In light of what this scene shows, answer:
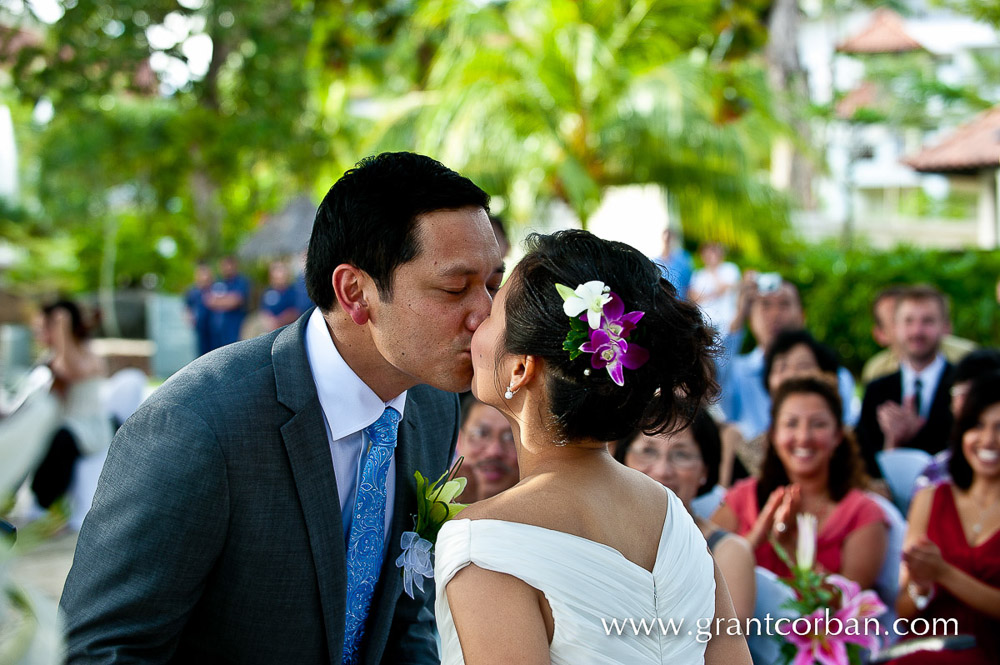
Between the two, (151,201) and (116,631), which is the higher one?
(151,201)

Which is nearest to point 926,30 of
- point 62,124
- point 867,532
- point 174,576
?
point 62,124

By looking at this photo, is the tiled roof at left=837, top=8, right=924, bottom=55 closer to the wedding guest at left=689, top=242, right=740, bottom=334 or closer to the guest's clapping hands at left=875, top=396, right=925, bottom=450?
the wedding guest at left=689, top=242, right=740, bottom=334

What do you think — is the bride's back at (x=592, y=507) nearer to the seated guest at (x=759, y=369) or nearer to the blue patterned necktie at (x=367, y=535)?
the blue patterned necktie at (x=367, y=535)

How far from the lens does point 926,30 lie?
1777 inches

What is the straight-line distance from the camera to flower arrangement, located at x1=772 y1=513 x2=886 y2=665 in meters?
3.62

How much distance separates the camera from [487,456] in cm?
416

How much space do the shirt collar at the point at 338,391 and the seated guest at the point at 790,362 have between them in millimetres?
3651

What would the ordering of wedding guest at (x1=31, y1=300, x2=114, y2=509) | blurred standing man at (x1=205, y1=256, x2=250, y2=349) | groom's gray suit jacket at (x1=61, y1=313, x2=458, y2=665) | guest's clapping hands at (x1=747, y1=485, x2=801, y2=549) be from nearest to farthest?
groom's gray suit jacket at (x1=61, y1=313, x2=458, y2=665) < guest's clapping hands at (x1=747, y1=485, x2=801, y2=549) < wedding guest at (x1=31, y1=300, x2=114, y2=509) < blurred standing man at (x1=205, y1=256, x2=250, y2=349)

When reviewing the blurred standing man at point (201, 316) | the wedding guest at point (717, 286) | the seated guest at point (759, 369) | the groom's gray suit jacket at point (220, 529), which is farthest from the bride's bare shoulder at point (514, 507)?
the blurred standing man at point (201, 316)

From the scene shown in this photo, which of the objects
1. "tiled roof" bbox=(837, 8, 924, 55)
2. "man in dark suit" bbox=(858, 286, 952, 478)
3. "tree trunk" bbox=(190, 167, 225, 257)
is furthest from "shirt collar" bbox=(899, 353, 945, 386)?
"tiled roof" bbox=(837, 8, 924, 55)

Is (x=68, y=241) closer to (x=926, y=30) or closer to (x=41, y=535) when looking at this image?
(x=41, y=535)

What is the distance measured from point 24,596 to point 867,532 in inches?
159

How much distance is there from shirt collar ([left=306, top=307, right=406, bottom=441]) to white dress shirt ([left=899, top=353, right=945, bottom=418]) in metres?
4.65

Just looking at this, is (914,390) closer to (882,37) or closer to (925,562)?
(925,562)
